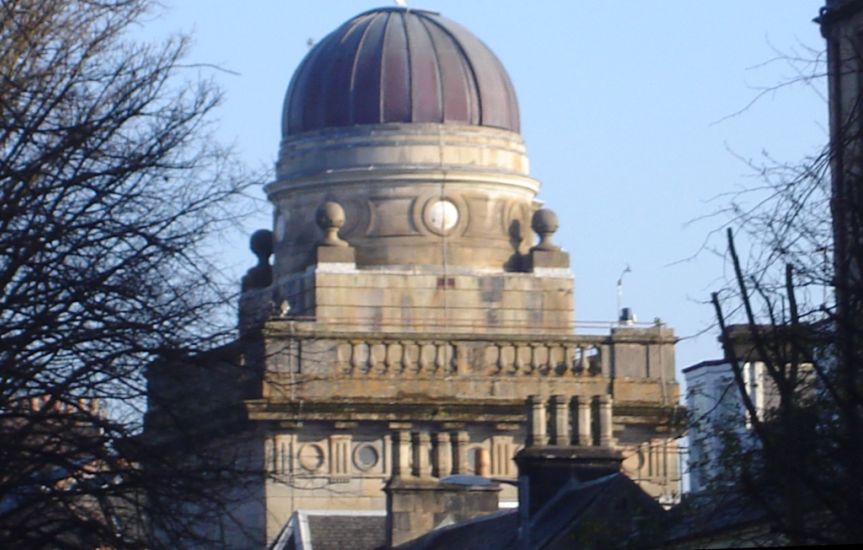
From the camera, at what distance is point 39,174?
3012cm

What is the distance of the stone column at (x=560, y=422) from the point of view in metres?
53.3

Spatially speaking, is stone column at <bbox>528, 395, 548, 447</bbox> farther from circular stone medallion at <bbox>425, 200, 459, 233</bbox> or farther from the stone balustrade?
circular stone medallion at <bbox>425, 200, 459, 233</bbox>

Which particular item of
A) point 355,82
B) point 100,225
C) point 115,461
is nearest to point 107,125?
point 100,225

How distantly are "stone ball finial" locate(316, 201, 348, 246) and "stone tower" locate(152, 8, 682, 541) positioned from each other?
47 millimetres

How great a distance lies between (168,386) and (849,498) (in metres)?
7.75

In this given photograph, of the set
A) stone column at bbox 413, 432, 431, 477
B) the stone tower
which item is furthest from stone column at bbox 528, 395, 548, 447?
the stone tower

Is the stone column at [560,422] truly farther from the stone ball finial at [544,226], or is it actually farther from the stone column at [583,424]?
the stone ball finial at [544,226]

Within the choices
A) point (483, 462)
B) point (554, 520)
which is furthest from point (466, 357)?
point (554, 520)

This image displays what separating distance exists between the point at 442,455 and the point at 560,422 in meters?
20.6

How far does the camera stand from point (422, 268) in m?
80.3

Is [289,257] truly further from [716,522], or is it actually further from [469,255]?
[716,522]

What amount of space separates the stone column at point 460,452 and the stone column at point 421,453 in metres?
0.55

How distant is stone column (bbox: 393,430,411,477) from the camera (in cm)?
7362

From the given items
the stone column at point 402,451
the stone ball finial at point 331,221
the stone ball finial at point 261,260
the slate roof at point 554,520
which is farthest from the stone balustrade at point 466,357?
the slate roof at point 554,520
